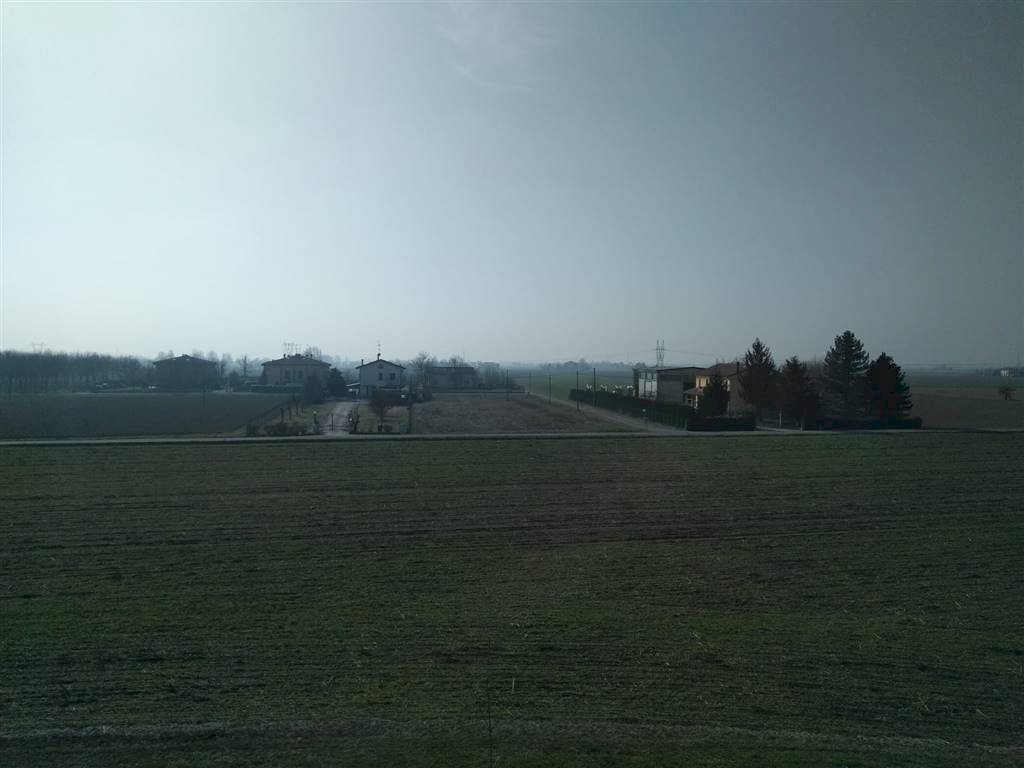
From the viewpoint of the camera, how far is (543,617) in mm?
9664

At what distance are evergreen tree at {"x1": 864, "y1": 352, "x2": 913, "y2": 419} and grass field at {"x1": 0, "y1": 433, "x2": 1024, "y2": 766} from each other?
869 inches

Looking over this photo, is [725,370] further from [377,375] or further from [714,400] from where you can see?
[377,375]

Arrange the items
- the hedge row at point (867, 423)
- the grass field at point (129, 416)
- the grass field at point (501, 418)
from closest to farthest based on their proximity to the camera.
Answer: the grass field at point (129, 416), the grass field at point (501, 418), the hedge row at point (867, 423)

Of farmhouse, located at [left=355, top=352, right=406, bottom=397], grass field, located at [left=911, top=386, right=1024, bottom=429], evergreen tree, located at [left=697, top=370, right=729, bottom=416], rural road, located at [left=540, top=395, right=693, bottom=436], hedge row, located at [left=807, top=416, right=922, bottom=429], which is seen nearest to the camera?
rural road, located at [left=540, top=395, right=693, bottom=436]

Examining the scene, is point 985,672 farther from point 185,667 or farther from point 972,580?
point 185,667

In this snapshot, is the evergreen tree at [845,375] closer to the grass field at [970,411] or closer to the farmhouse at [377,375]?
the grass field at [970,411]

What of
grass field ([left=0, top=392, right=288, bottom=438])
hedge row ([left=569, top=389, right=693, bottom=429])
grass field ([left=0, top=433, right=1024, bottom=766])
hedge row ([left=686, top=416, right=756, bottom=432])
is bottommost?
grass field ([left=0, top=433, right=1024, bottom=766])

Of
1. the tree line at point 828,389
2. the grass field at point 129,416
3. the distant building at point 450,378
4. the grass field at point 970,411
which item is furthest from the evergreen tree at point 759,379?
the distant building at point 450,378

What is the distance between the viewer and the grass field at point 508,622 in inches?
240

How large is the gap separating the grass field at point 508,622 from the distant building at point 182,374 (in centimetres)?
6225

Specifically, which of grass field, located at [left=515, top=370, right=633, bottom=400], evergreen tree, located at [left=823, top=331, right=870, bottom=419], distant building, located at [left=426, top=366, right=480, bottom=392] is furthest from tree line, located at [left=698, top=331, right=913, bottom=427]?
distant building, located at [left=426, top=366, right=480, bottom=392]

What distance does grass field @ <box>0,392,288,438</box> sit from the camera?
115ft

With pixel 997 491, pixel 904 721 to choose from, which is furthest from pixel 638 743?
pixel 997 491

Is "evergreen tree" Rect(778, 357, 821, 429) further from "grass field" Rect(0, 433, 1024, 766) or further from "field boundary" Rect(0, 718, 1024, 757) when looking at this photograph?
"field boundary" Rect(0, 718, 1024, 757)
